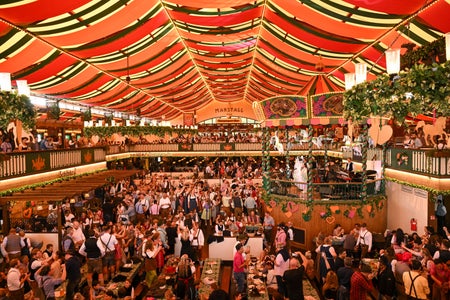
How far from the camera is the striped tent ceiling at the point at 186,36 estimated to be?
22.9 feet

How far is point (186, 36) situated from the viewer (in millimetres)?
12359

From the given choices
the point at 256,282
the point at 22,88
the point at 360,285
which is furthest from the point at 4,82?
the point at 360,285

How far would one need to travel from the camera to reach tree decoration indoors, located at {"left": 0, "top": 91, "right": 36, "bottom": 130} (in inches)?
213

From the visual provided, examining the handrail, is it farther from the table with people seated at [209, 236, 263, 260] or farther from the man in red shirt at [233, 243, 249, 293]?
the man in red shirt at [233, 243, 249, 293]

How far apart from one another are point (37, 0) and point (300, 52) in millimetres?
7832

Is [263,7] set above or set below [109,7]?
above

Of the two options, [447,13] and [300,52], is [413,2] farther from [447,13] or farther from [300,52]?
[300,52]

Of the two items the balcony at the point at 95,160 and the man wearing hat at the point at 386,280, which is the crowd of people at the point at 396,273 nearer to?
the man wearing hat at the point at 386,280

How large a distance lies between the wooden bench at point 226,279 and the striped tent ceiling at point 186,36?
18.9ft

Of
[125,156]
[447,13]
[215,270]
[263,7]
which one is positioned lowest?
[215,270]

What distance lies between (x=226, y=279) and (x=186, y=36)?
780cm

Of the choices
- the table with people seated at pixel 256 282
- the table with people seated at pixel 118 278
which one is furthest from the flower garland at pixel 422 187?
the table with people seated at pixel 118 278

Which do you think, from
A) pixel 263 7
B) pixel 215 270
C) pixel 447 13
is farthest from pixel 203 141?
pixel 447 13

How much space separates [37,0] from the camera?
6145mm
